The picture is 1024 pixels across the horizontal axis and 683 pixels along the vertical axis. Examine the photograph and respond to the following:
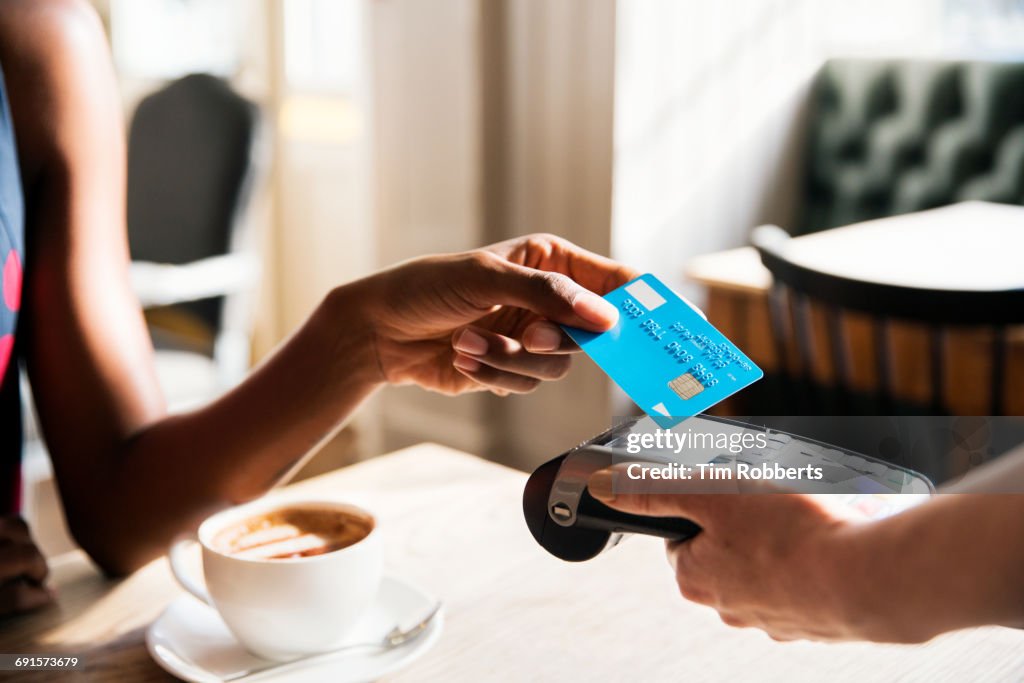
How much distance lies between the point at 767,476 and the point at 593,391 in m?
1.87

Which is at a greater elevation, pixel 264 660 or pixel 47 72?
pixel 47 72

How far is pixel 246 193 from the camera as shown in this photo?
1969 millimetres

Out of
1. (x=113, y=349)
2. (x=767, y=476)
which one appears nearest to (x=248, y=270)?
(x=113, y=349)

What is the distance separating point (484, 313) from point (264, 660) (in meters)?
0.24

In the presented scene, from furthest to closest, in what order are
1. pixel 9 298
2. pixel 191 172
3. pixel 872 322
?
pixel 191 172, pixel 872 322, pixel 9 298

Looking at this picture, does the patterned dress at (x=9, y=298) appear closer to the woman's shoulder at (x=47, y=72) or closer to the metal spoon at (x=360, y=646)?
the woman's shoulder at (x=47, y=72)

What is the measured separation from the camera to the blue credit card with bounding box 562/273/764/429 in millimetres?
439

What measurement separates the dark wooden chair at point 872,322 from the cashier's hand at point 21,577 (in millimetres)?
749

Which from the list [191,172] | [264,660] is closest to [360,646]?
[264,660]

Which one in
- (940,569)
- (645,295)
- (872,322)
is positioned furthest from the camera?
(872,322)

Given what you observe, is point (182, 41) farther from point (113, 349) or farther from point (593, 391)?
point (113, 349)

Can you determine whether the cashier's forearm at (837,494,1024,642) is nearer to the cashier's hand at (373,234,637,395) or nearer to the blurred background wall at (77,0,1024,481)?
the cashier's hand at (373,234,637,395)

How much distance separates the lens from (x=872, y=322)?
126cm

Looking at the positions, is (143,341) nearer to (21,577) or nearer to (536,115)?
(21,577)
